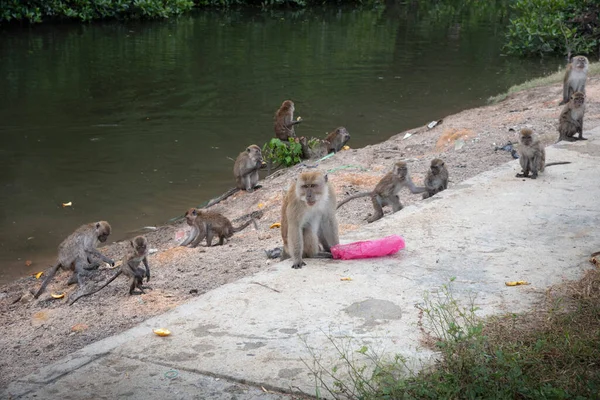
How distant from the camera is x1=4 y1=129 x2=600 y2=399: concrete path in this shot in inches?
179

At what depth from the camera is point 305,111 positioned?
18.8m

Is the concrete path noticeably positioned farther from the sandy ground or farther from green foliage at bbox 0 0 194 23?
green foliage at bbox 0 0 194 23

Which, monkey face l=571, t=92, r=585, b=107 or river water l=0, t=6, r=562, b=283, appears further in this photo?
river water l=0, t=6, r=562, b=283

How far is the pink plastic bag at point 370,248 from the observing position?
251 inches

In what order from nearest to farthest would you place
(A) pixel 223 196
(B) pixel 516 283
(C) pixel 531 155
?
(B) pixel 516 283 < (C) pixel 531 155 < (A) pixel 223 196

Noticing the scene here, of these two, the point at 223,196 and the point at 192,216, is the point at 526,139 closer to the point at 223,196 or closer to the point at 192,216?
the point at 192,216

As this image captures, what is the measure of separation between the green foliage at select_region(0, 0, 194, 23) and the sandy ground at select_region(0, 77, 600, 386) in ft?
63.8

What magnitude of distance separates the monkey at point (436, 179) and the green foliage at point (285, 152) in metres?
5.16

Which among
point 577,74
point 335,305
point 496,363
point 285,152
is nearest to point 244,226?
point 285,152

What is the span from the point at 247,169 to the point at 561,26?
13.5 m

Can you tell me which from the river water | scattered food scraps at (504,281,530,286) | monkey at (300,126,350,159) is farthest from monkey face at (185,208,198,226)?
scattered food scraps at (504,281,530,286)

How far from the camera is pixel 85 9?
3116 centimetres

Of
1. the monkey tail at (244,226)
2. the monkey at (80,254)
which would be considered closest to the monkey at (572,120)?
the monkey tail at (244,226)

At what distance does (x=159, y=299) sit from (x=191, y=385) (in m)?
2.44
